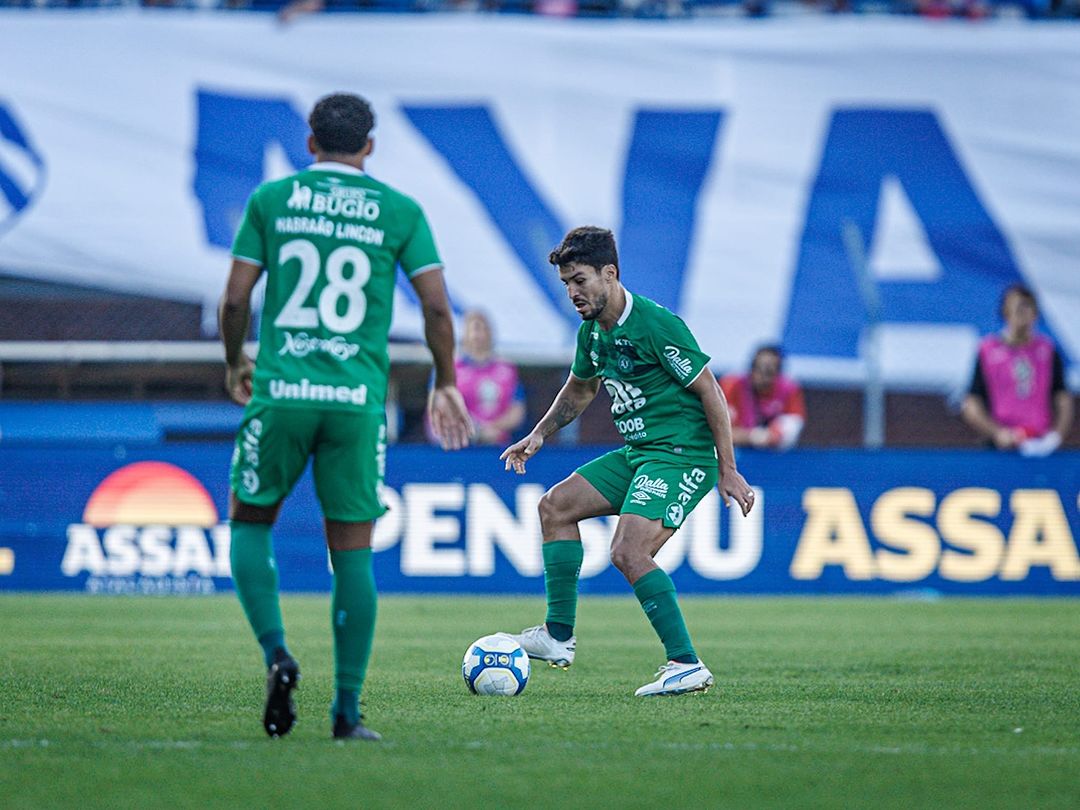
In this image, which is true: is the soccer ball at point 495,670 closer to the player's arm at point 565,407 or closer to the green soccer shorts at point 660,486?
the green soccer shorts at point 660,486

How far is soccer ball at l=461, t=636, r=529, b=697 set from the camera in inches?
264

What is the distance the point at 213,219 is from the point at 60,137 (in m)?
1.83

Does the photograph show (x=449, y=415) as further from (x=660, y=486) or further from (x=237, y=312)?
(x=660, y=486)

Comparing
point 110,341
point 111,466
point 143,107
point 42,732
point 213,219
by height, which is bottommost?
point 42,732

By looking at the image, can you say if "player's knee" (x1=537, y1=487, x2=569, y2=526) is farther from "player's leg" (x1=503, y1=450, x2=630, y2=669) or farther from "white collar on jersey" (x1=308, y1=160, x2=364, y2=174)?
"white collar on jersey" (x1=308, y1=160, x2=364, y2=174)

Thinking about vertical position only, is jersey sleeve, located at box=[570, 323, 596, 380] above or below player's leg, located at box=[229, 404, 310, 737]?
above

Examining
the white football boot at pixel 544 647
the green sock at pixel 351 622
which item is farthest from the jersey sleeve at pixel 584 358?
the green sock at pixel 351 622

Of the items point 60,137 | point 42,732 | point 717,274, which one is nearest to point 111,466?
point 60,137

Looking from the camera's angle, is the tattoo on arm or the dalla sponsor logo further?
the dalla sponsor logo

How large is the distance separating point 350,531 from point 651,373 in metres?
2.34

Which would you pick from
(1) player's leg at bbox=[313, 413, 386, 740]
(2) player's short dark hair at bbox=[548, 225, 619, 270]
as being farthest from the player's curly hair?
(1) player's leg at bbox=[313, 413, 386, 740]

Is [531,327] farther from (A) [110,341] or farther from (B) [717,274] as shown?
(A) [110,341]

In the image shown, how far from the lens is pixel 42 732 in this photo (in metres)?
5.28

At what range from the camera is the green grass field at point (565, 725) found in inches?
168
